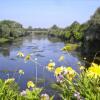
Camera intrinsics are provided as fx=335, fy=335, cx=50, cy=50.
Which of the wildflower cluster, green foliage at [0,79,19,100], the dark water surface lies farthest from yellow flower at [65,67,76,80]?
green foliage at [0,79,19,100]

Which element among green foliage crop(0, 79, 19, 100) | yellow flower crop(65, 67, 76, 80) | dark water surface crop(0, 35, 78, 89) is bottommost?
dark water surface crop(0, 35, 78, 89)

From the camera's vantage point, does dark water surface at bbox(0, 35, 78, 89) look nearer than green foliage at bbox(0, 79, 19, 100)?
No

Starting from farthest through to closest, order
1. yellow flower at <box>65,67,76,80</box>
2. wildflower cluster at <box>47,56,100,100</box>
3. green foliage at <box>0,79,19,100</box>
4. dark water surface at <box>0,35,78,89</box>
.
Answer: dark water surface at <box>0,35,78,89</box>, green foliage at <box>0,79,19,100</box>, yellow flower at <box>65,67,76,80</box>, wildflower cluster at <box>47,56,100,100</box>

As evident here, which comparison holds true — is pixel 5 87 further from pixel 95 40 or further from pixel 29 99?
pixel 95 40

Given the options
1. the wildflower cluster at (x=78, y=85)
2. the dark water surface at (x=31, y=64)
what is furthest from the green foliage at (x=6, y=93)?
the wildflower cluster at (x=78, y=85)

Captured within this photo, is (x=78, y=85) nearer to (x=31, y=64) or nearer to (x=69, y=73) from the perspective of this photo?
A: (x=69, y=73)

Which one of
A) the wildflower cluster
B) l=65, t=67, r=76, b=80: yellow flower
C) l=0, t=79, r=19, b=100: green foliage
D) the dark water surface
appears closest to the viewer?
the wildflower cluster

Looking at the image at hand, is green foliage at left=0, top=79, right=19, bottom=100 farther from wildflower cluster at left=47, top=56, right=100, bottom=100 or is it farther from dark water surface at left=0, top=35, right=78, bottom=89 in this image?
wildflower cluster at left=47, top=56, right=100, bottom=100

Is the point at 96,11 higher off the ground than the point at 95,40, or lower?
higher

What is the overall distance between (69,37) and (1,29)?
2695cm

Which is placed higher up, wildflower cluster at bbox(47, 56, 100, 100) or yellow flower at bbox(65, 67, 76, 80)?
yellow flower at bbox(65, 67, 76, 80)

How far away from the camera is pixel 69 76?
488cm

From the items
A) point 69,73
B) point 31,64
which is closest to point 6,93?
point 69,73

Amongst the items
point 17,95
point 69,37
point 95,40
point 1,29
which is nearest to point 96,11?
point 95,40
